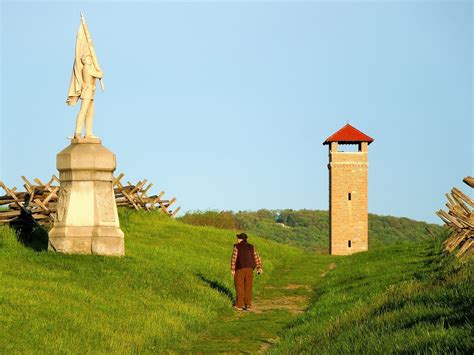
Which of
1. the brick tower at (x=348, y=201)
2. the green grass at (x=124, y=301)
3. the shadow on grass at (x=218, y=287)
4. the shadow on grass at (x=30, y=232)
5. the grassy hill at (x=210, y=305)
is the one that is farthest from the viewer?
the brick tower at (x=348, y=201)

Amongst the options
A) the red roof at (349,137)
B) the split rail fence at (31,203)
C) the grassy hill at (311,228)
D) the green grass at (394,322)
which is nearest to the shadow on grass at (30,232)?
the split rail fence at (31,203)

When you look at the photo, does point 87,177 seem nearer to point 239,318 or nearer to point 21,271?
point 21,271

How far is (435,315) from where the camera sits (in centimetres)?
972

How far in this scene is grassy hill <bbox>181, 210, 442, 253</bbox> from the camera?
75000mm

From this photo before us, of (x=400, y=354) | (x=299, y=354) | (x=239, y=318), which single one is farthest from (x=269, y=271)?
(x=400, y=354)

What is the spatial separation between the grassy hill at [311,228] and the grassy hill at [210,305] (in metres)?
44.7

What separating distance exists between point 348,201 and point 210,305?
36375 mm

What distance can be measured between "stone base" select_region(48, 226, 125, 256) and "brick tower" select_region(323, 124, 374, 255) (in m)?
33.2

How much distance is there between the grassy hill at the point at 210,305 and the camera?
9.92 m

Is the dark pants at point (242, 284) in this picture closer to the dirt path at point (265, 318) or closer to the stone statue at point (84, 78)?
the dirt path at point (265, 318)

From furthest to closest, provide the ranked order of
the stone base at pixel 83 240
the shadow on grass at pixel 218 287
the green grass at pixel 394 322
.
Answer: the stone base at pixel 83 240 < the shadow on grass at pixel 218 287 < the green grass at pixel 394 322

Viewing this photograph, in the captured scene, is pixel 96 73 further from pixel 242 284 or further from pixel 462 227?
pixel 462 227

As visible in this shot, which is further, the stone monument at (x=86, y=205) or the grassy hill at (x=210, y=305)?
the stone monument at (x=86, y=205)

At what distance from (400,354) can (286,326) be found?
23.0 feet
